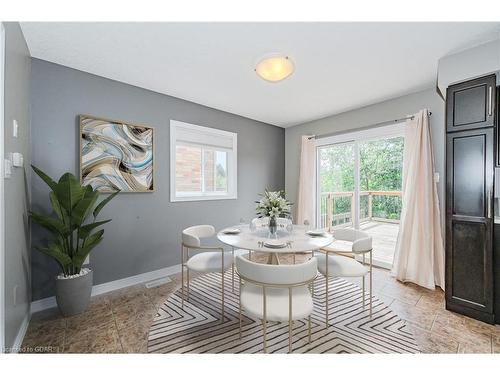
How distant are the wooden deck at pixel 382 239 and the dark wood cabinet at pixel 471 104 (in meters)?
1.80

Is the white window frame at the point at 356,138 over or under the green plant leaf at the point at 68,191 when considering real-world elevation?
over

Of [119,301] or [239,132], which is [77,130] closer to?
[119,301]

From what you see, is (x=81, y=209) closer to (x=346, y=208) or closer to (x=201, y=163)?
(x=201, y=163)

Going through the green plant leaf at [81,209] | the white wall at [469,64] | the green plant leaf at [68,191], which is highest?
the white wall at [469,64]

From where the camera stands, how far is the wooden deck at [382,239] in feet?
11.4

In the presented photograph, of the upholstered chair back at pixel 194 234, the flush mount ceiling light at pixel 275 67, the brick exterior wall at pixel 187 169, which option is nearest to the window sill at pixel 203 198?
the brick exterior wall at pixel 187 169

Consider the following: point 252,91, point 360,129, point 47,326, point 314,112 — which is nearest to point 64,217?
point 47,326

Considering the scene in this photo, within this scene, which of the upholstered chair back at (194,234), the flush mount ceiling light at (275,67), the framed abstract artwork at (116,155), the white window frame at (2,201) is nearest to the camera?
the white window frame at (2,201)

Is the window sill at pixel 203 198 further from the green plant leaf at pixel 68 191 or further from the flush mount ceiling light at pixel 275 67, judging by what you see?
the flush mount ceiling light at pixel 275 67

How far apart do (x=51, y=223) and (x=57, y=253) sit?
0.27 metres

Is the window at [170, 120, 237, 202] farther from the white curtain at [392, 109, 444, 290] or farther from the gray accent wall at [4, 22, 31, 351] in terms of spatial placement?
the white curtain at [392, 109, 444, 290]

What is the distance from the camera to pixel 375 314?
2.14m

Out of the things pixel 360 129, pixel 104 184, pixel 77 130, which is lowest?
pixel 104 184
